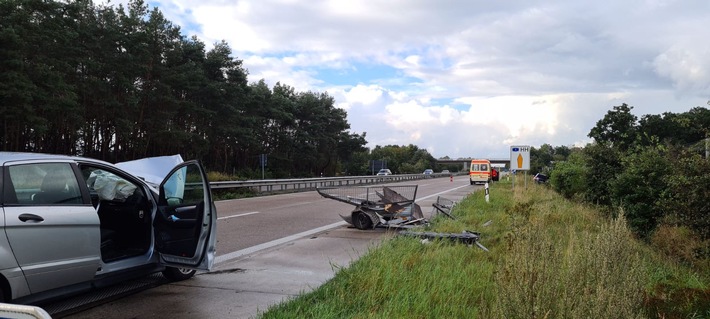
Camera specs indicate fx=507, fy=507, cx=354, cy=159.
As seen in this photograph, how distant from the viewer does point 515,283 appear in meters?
3.72

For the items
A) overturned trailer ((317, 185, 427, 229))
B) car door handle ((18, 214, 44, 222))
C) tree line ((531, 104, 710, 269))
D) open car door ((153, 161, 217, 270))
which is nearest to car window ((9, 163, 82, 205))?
car door handle ((18, 214, 44, 222))

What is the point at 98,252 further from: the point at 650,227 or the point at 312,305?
the point at 650,227

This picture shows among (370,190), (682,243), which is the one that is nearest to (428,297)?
(682,243)

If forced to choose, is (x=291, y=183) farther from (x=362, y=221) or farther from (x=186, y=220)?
(x=186, y=220)

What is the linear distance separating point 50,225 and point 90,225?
0.43 metres

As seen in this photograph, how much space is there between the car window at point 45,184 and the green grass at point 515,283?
230 cm

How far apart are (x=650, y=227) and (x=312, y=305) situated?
1057 centimetres

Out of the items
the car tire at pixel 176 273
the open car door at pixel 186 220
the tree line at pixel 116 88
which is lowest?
the car tire at pixel 176 273

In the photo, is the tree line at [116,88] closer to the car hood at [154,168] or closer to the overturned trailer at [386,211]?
the overturned trailer at [386,211]

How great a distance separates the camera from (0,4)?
86.0 feet

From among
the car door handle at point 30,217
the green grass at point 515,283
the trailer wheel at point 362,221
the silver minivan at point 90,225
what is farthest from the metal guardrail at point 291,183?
the car door handle at point 30,217

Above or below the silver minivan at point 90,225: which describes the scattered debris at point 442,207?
below

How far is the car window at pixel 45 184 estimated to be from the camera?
4.60 meters

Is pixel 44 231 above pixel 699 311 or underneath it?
above
